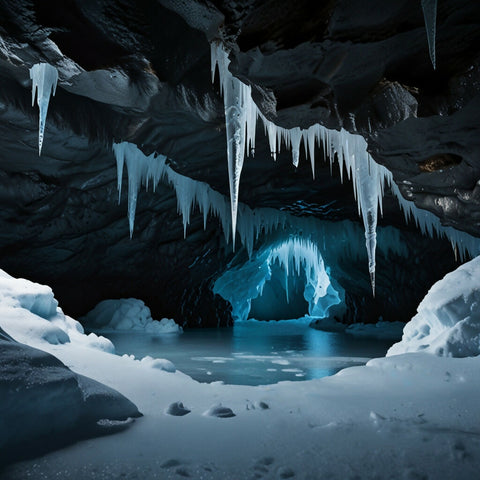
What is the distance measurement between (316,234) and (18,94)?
12.2m

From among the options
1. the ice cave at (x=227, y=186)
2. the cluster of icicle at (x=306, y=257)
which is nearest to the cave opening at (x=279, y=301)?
the cluster of icicle at (x=306, y=257)

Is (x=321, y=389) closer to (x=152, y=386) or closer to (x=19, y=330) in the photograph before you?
(x=152, y=386)

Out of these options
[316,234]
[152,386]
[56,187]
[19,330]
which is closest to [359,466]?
[152,386]

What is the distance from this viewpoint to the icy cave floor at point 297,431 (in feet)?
5.94

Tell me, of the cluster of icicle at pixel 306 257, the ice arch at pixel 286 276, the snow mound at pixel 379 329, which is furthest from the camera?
the ice arch at pixel 286 276

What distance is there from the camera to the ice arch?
20875 millimetres

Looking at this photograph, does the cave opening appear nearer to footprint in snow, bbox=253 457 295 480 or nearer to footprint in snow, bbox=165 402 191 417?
footprint in snow, bbox=165 402 191 417

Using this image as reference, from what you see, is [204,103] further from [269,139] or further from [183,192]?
[183,192]

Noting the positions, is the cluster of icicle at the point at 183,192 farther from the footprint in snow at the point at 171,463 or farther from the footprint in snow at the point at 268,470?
the footprint in snow at the point at 268,470

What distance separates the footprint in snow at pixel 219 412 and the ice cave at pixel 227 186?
1 centimetres

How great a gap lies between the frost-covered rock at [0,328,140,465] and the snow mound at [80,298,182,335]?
12.4 m

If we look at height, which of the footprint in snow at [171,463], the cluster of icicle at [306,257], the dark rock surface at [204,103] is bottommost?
the footprint in snow at [171,463]

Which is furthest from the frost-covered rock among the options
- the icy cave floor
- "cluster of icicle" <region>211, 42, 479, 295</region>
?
"cluster of icicle" <region>211, 42, 479, 295</region>

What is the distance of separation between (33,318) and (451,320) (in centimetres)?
478
